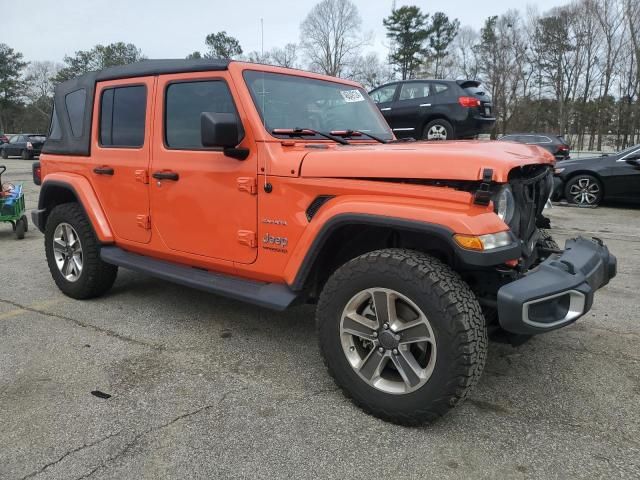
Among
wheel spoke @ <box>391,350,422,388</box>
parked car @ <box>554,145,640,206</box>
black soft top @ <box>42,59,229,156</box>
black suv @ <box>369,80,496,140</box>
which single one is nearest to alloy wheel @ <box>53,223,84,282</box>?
black soft top @ <box>42,59,229,156</box>

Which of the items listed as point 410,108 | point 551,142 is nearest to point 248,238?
point 410,108

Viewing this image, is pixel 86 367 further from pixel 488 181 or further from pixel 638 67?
pixel 638 67

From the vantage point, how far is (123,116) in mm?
3949

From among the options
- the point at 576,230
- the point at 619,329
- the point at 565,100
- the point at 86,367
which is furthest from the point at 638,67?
the point at 86,367

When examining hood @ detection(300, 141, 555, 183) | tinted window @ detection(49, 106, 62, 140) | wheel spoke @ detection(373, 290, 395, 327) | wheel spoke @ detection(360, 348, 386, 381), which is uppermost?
tinted window @ detection(49, 106, 62, 140)

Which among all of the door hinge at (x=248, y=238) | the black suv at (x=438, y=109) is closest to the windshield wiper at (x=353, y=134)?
the door hinge at (x=248, y=238)

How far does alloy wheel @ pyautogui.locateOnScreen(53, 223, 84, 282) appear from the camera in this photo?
445 centimetres

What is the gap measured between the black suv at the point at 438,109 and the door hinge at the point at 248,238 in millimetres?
7323

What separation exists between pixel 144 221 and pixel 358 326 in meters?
2.01

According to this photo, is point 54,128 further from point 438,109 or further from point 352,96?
point 438,109

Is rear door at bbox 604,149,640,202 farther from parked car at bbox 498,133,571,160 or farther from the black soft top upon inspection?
the black soft top

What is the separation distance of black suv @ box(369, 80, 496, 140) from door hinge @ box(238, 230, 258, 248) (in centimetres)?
732

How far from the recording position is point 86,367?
3178 millimetres

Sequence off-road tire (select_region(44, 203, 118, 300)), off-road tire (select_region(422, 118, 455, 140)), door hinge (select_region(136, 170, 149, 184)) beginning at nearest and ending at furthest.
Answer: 1. door hinge (select_region(136, 170, 149, 184))
2. off-road tire (select_region(44, 203, 118, 300))
3. off-road tire (select_region(422, 118, 455, 140))
